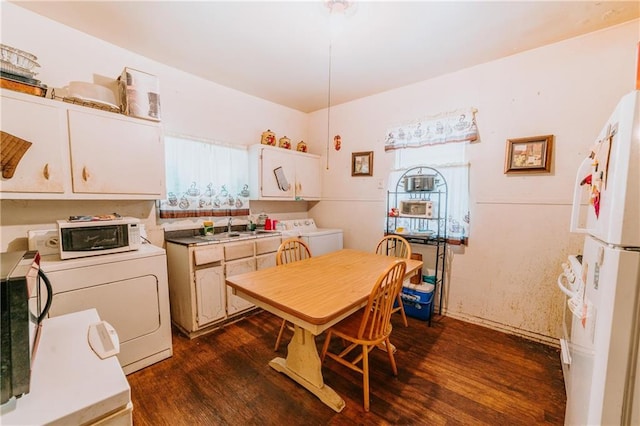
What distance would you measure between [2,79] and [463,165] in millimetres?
3656

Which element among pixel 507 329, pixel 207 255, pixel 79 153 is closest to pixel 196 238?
pixel 207 255

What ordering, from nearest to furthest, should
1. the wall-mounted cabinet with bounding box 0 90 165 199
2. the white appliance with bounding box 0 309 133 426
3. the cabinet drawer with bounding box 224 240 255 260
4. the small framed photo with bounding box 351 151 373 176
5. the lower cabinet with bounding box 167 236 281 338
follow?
1. the white appliance with bounding box 0 309 133 426
2. the wall-mounted cabinet with bounding box 0 90 165 199
3. the lower cabinet with bounding box 167 236 281 338
4. the cabinet drawer with bounding box 224 240 255 260
5. the small framed photo with bounding box 351 151 373 176

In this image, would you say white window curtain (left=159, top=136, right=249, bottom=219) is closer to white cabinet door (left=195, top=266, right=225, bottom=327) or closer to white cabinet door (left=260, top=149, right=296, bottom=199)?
white cabinet door (left=260, top=149, right=296, bottom=199)

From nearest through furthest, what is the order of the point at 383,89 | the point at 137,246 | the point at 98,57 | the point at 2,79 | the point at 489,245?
the point at 2,79, the point at 137,246, the point at 98,57, the point at 489,245, the point at 383,89

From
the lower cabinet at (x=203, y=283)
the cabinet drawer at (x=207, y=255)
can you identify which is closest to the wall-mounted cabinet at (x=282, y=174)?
the lower cabinet at (x=203, y=283)

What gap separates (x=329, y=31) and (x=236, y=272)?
2.37 metres

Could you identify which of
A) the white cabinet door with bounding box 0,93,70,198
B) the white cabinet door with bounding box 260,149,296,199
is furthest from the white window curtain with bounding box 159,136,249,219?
the white cabinet door with bounding box 0,93,70,198

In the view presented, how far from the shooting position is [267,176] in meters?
3.21

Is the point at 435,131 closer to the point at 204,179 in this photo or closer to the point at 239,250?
the point at 239,250

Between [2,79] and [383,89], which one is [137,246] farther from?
[383,89]

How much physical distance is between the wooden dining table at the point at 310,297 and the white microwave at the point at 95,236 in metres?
0.92

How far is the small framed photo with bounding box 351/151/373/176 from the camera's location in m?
3.33

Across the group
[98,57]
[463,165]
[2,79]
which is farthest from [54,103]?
[463,165]

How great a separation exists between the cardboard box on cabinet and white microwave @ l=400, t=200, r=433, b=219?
8.44 ft
